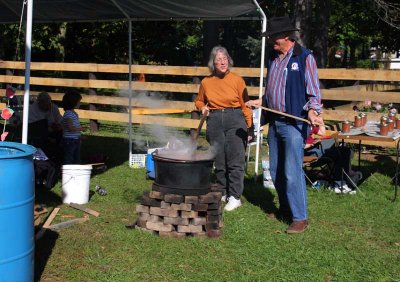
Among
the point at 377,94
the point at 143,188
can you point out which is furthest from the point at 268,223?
the point at 377,94

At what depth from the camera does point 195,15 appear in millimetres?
7801

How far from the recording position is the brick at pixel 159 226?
193 inches

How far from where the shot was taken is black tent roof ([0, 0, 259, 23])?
7.05 metres

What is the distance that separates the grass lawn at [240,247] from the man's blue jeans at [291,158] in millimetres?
298

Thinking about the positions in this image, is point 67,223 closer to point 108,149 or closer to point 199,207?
point 199,207

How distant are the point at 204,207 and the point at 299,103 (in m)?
1.29

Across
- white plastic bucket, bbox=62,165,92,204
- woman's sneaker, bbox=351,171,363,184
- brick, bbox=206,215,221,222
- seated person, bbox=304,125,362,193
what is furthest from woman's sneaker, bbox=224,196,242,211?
woman's sneaker, bbox=351,171,363,184

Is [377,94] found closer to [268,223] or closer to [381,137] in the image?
[381,137]

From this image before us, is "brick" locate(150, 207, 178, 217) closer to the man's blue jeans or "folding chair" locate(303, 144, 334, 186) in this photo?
the man's blue jeans

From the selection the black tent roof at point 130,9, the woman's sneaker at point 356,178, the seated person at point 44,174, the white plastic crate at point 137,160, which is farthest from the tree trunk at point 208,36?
the seated person at point 44,174

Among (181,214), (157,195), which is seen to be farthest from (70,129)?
(181,214)

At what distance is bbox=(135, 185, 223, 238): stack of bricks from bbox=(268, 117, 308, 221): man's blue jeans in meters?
0.70

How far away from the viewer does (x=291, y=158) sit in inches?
197

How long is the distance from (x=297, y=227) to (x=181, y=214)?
1.12 m
